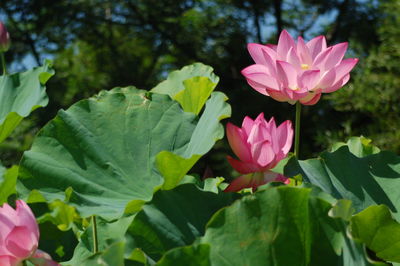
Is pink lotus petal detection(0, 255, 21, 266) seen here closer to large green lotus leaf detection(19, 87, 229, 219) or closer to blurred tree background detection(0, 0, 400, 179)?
large green lotus leaf detection(19, 87, 229, 219)

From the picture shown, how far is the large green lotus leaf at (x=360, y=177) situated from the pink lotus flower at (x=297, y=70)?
0.23ft

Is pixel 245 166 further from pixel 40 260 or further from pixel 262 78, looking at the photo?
pixel 40 260


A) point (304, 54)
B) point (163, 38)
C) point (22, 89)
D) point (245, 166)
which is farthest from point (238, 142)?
point (163, 38)

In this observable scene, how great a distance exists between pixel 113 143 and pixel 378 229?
0.30 meters

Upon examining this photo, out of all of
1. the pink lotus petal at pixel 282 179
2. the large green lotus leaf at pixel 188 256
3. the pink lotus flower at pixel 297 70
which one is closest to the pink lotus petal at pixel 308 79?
the pink lotus flower at pixel 297 70

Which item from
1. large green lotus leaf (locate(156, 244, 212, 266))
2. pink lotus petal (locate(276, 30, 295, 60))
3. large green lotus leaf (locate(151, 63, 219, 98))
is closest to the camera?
large green lotus leaf (locate(156, 244, 212, 266))

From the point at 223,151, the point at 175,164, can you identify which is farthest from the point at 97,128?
the point at 223,151

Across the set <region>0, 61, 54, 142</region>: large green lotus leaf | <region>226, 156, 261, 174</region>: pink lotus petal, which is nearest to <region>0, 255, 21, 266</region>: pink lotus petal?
<region>226, 156, 261, 174</region>: pink lotus petal

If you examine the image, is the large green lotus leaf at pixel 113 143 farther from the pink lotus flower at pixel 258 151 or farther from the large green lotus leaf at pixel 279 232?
the large green lotus leaf at pixel 279 232

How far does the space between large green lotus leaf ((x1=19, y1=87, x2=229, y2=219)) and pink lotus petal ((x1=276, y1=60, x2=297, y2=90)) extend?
75 millimetres

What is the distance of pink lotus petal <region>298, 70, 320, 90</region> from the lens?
664 millimetres

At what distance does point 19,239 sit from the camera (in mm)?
497

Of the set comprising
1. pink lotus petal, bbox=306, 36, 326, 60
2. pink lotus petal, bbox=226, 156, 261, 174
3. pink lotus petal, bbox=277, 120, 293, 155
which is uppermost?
pink lotus petal, bbox=306, 36, 326, 60

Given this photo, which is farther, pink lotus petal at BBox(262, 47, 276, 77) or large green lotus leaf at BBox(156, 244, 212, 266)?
pink lotus petal at BBox(262, 47, 276, 77)
